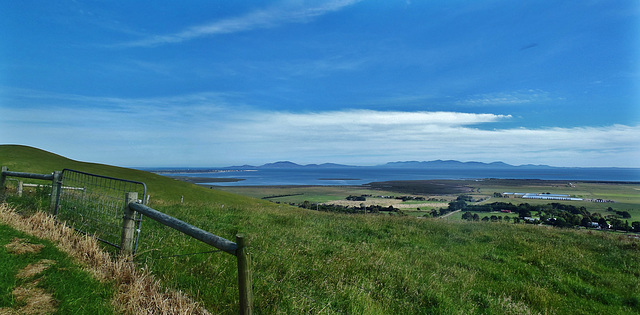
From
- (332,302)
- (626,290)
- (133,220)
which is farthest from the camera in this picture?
(626,290)

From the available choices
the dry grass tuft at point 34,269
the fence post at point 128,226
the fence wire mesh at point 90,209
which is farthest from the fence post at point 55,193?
the fence post at point 128,226

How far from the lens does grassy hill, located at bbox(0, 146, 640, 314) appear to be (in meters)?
5.43

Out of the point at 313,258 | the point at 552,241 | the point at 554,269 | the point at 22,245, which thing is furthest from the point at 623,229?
the point at 22,245

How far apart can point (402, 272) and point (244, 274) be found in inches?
212

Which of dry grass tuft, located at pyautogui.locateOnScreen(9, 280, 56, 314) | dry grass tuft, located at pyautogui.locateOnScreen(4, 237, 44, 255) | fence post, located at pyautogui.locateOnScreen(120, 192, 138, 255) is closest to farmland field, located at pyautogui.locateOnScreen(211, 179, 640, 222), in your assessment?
fence post, located at pyautogui.locateOnScreen(120, 192, 138, 255)

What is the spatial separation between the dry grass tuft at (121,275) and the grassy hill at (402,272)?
0.40m

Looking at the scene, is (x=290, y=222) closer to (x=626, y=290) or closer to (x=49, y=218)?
(x=49, y=218)

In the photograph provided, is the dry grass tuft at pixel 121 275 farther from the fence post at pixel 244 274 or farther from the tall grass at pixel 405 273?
the fence post at pixel 244 274

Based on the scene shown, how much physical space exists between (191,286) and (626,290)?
11.8m

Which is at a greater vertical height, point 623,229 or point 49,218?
point 49,218

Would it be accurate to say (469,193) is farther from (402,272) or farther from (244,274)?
(244,274)

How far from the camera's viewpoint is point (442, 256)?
10.9 metres

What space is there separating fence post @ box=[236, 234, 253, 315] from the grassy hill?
0.32m

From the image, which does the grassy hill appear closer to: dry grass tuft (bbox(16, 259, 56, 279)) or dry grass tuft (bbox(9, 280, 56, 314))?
dry grass tuft (bbox(16, 259, 56, 279))
